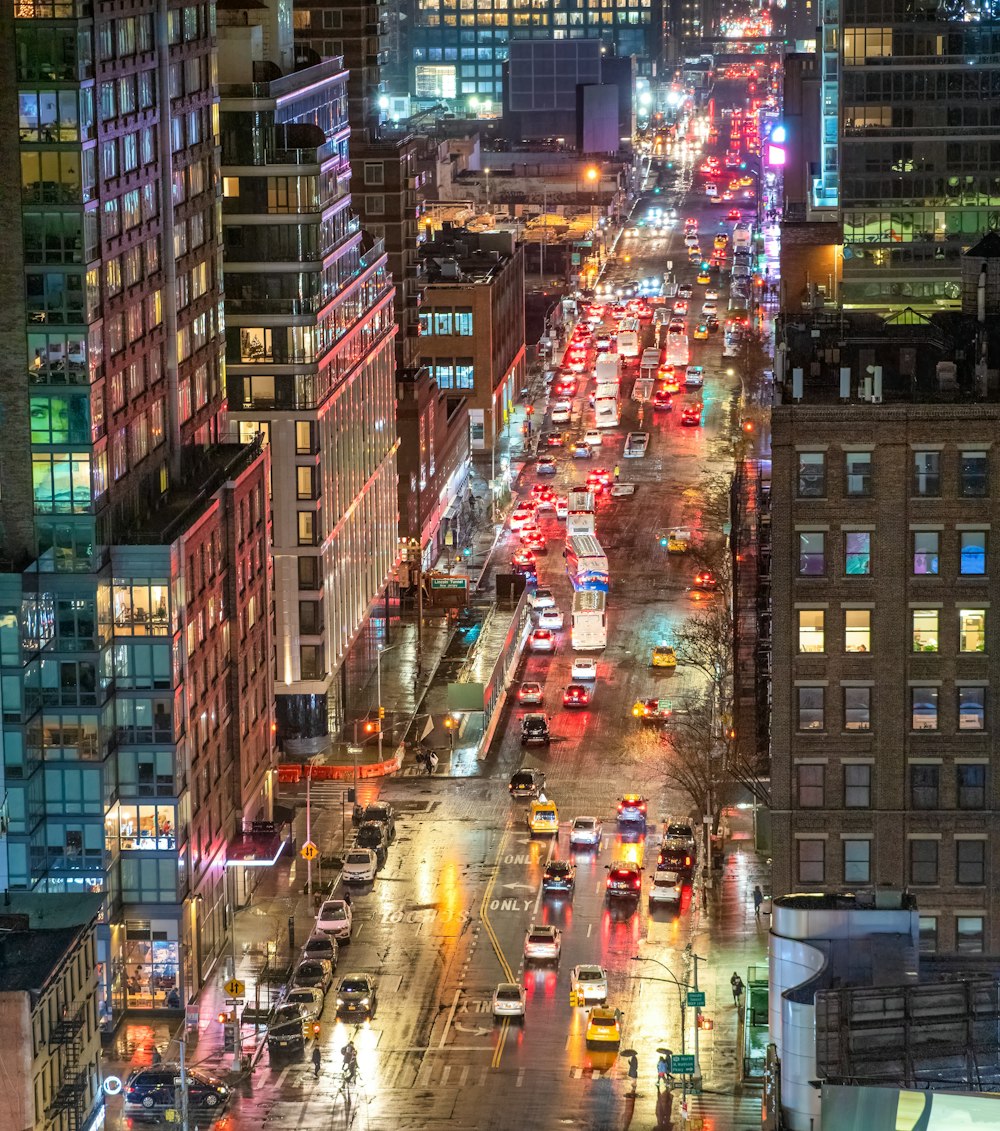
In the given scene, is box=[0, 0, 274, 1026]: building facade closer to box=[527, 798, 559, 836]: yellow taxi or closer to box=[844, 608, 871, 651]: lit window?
box=[527, 798, 559, 836]: yellow taxi

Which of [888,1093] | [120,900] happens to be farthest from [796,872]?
[888,1093]

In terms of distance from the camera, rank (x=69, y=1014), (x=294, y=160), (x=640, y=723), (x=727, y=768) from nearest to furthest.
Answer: (x=69, y=1014)
(x=727, y=768)
(x=294, y=160)
(x=640, y=723)

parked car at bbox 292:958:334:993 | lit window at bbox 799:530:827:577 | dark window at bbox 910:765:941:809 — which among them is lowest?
parked car at bbox 292:958:334:993

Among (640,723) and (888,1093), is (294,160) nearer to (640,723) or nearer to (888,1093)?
(640,723)

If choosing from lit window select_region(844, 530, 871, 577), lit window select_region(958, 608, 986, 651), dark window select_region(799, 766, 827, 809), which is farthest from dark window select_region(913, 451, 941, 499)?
dark window select_region(799, 766, 827, 809)

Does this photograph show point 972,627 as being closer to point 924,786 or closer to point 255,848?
point 924,786

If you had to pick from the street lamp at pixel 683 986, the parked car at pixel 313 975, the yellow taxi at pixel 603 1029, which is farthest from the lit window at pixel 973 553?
the parked car at pixel 313 975
